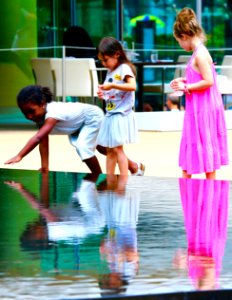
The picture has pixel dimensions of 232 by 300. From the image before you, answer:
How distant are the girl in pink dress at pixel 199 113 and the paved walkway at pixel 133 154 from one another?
77.0 inches

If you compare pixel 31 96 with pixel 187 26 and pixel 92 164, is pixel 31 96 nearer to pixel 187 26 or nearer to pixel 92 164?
pixel 92 164

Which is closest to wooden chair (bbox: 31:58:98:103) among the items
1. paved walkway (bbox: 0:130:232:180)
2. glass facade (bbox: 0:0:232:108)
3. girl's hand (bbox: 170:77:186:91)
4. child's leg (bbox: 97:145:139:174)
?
glass facade (bbox: 0:0:232:108)

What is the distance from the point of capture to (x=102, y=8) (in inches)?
739

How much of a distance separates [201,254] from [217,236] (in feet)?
1.17

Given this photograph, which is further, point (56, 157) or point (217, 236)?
point (56, 157)

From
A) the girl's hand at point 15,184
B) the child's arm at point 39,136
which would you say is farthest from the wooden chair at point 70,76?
the girl's hand at point 15,184

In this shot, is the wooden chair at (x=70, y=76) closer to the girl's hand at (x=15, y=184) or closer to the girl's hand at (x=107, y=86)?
the girl's hand at (x=107, y=86)

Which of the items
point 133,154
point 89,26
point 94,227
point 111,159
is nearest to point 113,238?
point 94,227

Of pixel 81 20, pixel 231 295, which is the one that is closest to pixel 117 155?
pixel 231 295

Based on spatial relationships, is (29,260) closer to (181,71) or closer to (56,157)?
(56,157)

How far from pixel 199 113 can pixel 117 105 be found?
1.30m

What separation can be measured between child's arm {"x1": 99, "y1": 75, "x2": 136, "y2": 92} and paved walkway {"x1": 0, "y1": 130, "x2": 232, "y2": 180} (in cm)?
132

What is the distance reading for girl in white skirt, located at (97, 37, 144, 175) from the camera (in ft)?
25.1

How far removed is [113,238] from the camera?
126 inches
